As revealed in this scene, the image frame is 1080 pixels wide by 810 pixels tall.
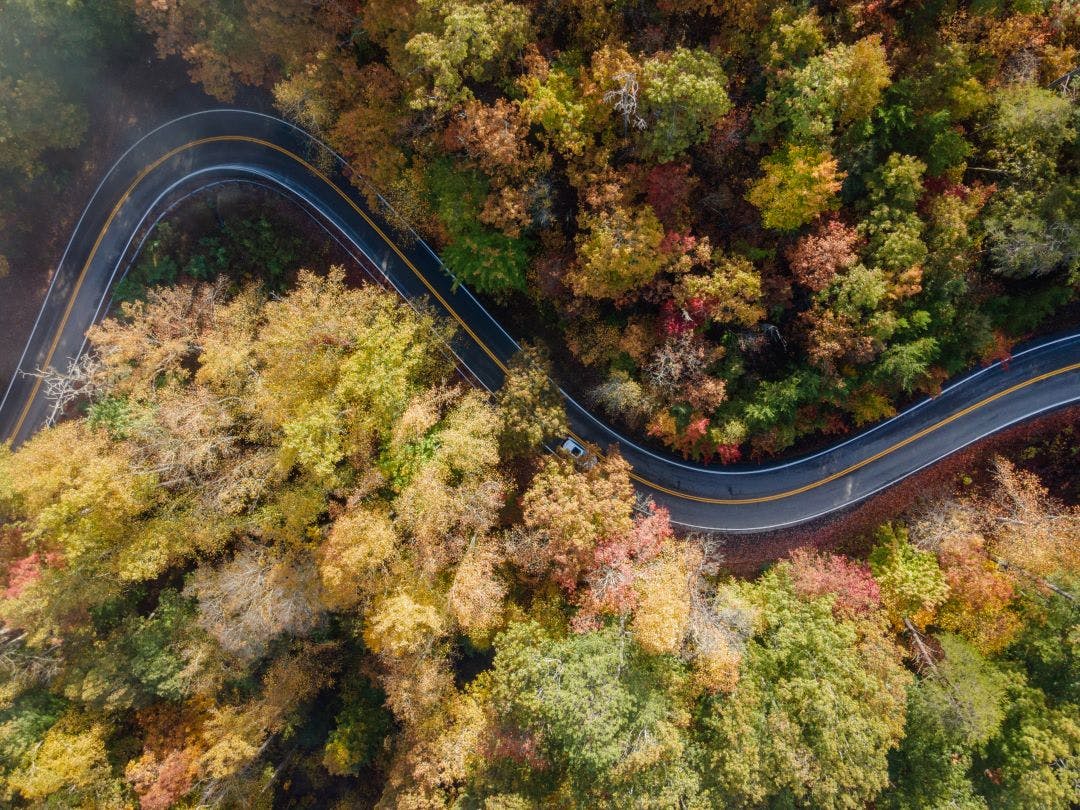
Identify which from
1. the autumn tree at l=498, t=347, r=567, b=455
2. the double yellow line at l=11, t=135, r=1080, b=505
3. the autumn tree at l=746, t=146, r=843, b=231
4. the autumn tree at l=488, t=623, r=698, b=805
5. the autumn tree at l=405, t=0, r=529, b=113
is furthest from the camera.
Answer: the double yellow line at l=11, t=135, r=1080, b=505

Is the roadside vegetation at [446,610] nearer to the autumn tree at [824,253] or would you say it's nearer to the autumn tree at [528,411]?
the autumn tree at [528,411]

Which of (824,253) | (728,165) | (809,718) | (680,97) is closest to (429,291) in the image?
(680,97)

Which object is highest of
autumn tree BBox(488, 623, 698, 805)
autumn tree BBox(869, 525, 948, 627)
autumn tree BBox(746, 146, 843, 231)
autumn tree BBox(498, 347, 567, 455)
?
autumn tree BBox(746, 146, 843, 231)

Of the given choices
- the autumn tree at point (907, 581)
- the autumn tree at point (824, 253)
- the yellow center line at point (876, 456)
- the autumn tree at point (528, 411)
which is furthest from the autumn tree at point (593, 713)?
the autumn tree at point (824, 253)

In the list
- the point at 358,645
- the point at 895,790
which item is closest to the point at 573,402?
the point at 358,645

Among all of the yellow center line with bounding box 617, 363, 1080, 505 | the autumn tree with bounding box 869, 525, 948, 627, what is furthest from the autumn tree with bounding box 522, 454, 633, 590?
the autumn tree with bounding box 869, 525, 948, 627

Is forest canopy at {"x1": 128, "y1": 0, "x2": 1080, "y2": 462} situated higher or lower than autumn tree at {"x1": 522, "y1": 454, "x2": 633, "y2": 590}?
higher

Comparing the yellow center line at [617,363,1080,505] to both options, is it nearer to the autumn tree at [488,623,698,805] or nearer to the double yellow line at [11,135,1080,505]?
the double yellow line at [11,135,1080,505]

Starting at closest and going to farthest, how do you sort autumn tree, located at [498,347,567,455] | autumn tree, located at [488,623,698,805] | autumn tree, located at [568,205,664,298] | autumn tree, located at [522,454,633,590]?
autumn tree, located at [488,623,698,805] → autumn tree, located at [568,205,664,298] → autumn tree, located at [522,454,633,590] → autumn tree, located at [498,347,567,455]
